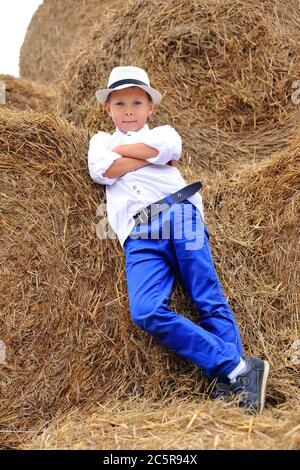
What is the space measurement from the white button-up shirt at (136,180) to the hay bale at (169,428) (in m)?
0.64

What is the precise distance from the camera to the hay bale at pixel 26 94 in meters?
4.95

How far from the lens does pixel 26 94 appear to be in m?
5.15

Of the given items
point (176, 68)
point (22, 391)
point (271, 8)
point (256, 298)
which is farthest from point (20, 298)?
point (271, 8)

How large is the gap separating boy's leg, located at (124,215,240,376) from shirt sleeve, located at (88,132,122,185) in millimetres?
287

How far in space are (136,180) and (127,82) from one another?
41 cm

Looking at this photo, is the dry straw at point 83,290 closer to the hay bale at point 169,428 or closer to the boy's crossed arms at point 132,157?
the hay bale at point 169,428

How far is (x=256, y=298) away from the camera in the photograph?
312cm

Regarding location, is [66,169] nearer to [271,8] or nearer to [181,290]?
[181,290]

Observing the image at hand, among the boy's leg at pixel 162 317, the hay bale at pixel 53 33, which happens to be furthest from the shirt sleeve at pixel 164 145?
the hay bale at pixel 53 33

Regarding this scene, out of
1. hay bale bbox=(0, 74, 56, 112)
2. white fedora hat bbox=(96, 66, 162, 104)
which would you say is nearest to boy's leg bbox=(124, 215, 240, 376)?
white fedora hat bbox=(96, 66, 162, 104)

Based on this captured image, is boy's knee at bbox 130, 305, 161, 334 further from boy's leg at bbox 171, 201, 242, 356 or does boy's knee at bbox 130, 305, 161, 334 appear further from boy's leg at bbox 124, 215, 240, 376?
boy's leg at bbox 171, 201, 242, 356

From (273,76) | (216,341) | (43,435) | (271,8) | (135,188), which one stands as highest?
(271,8)

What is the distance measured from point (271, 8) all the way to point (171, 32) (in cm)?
53

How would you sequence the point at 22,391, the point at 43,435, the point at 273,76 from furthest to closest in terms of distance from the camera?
the point at 273,76
the point at 22,391
the point at 43,435
